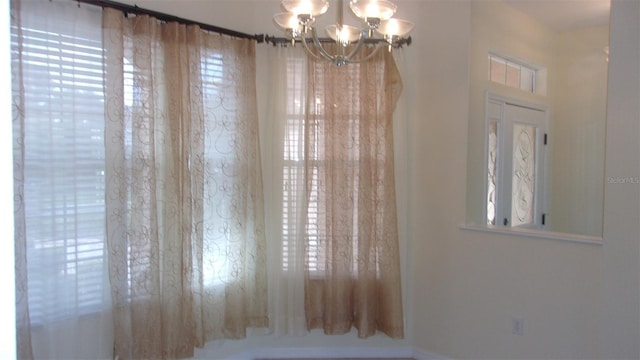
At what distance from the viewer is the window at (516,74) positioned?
10.6 ft

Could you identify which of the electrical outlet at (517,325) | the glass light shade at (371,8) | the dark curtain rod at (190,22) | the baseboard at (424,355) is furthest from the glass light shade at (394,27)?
the baseboard at (424,355)

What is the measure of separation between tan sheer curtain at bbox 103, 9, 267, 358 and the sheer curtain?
0.91ft

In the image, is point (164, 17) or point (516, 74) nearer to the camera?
point (164, 17)

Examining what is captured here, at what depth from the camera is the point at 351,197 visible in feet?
9.47

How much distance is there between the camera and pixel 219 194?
2.69 m

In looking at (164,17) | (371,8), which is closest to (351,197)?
(371,8)

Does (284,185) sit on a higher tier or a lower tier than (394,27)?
lower

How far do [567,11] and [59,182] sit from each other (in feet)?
12.9

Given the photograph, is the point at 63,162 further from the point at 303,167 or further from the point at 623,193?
the point at 623,193

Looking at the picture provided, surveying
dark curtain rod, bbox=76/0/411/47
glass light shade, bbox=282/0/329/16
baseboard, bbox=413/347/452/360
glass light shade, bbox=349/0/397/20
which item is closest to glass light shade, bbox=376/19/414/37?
glass light shade, bbox=349/0/397/20

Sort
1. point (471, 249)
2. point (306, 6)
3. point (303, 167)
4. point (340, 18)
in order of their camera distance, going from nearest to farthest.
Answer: point (306, 6) → point (340, 18) → point (471, 249) → point (303, 167)

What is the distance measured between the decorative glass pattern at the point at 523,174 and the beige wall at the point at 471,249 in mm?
926

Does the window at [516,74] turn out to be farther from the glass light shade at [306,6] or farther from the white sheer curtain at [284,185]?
the glass light shade at [306,6]

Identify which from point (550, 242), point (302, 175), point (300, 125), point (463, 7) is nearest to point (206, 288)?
point (302, 175)
